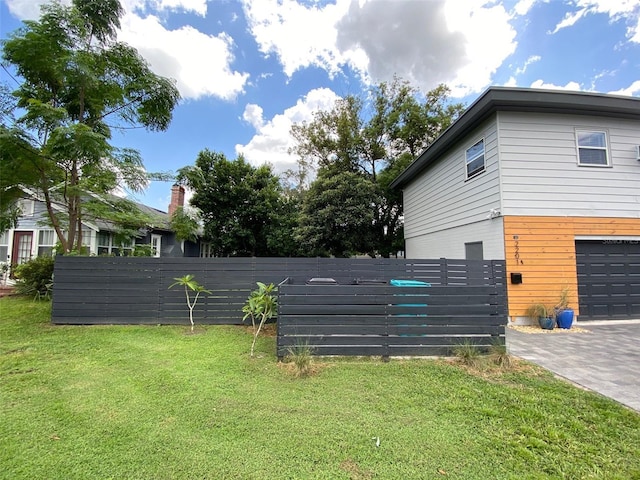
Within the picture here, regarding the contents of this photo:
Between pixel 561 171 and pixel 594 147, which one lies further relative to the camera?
pixel 594 147

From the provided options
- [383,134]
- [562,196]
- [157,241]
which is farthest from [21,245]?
[562,196]

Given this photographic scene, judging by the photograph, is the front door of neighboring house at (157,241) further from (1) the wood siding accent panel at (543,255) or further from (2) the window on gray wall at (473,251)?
(1) the wood siding accent panel at (543,255)

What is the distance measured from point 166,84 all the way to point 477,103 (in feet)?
26.5

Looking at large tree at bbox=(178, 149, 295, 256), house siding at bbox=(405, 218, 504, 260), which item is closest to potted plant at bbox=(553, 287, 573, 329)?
house siding at bbox=(405, 218, 504, 260)

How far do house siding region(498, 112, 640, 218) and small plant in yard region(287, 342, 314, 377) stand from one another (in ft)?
17.8

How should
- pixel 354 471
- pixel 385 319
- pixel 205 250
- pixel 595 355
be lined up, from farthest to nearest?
pixel 205 250 < pixel 595 355 < pixel 385 319 < pixel 354 471

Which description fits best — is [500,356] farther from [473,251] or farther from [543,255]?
[473,251]

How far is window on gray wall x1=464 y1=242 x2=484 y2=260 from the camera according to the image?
285 inches

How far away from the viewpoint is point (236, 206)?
50.5ft

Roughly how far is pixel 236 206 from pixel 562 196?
13.6 meters

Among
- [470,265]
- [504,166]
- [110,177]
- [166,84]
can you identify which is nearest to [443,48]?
[504,166]

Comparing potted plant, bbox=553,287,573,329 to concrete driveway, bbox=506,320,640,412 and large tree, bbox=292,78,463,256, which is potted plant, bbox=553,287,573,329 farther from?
large tree, bbox=292,78,463,256

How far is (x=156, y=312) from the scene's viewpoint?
20.2 feet

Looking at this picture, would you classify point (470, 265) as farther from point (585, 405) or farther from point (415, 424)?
point (415, 424)
